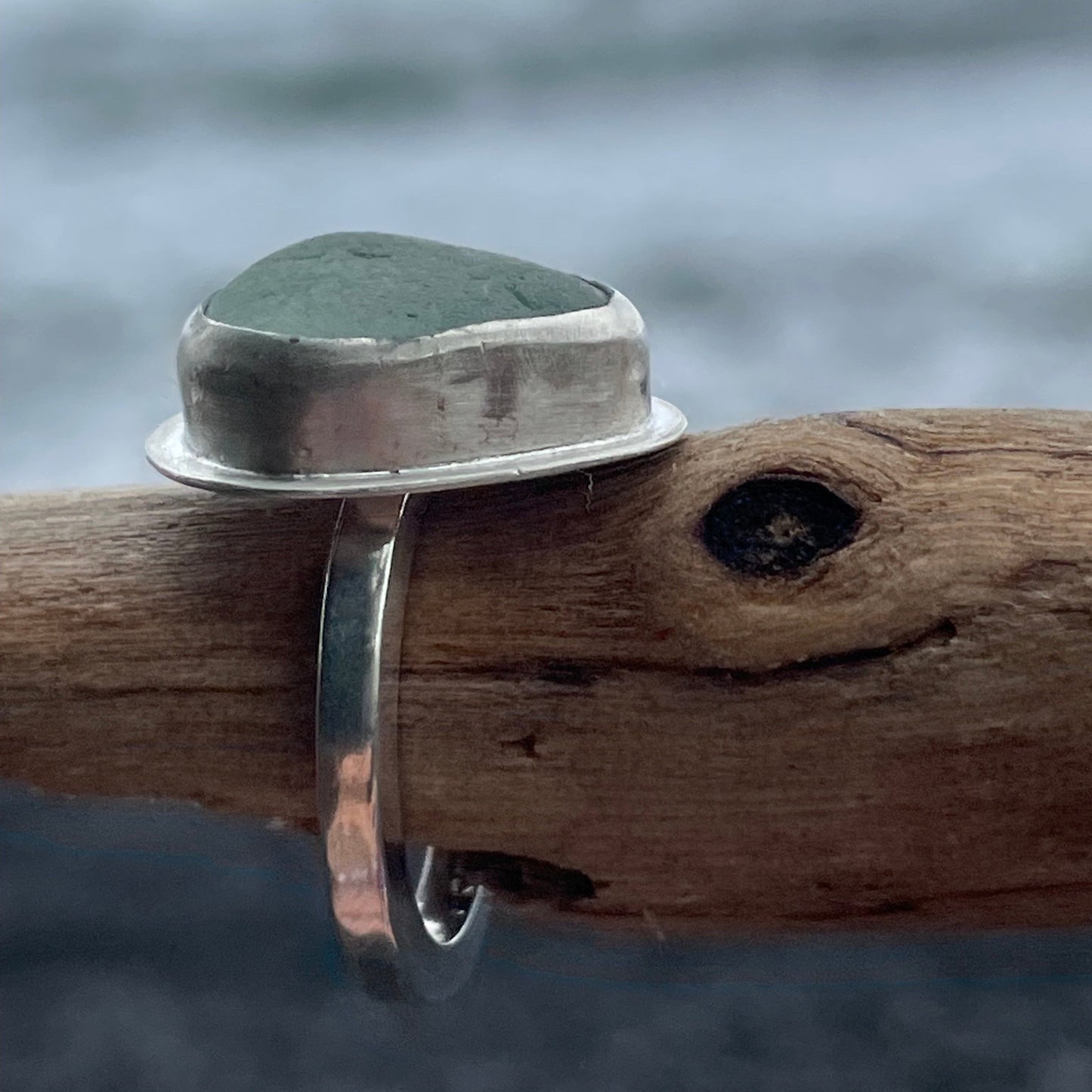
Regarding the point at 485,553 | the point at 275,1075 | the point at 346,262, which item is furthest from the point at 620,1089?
Result: the point at 346,262

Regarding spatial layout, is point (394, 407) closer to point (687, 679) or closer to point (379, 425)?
point (379, 425)

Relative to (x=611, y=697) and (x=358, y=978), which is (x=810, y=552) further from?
(x=358, y=978)

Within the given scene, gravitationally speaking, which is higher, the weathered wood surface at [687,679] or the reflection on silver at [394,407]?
the reflection on silver at [394,407]

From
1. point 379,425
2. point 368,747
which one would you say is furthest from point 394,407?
point 368,747

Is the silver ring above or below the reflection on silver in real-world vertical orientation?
below
